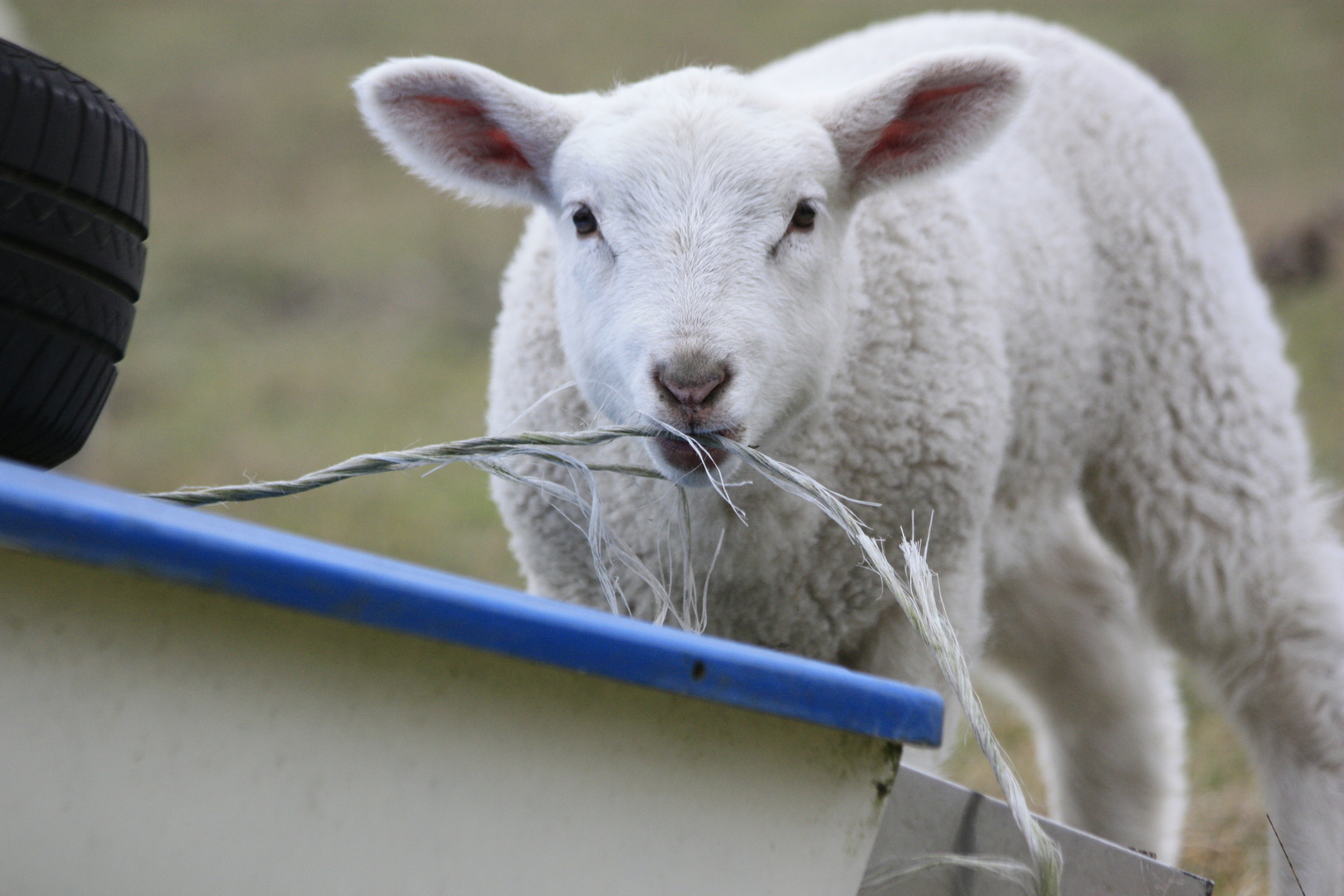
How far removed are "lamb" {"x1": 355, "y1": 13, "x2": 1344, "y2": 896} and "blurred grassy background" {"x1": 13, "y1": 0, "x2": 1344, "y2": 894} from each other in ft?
1.32

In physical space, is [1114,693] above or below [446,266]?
below

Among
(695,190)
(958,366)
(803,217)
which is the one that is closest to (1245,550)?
(958,366)

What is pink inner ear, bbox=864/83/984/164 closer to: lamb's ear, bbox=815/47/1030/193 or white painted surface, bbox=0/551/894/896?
lamb's ear, bbox=815/47/1030/193

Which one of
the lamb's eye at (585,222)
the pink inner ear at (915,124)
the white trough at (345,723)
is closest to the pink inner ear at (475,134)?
the lamb's eye at (585,222)

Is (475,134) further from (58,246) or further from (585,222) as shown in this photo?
(58,246)

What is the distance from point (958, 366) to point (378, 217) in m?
12.6

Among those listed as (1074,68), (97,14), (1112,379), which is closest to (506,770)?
(1112,379)

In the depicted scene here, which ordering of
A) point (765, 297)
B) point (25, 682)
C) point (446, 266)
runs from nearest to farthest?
point (25, 682) → point (765, 297) → point (446, 266)

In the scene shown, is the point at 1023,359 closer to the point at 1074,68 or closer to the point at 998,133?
the point at 998,133

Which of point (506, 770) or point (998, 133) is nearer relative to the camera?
point (506, 770)

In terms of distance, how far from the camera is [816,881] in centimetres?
153

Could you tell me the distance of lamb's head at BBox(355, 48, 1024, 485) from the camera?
2191mm

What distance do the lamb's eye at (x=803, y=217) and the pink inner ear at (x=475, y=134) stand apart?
630mm

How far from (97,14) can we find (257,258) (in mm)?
10921
